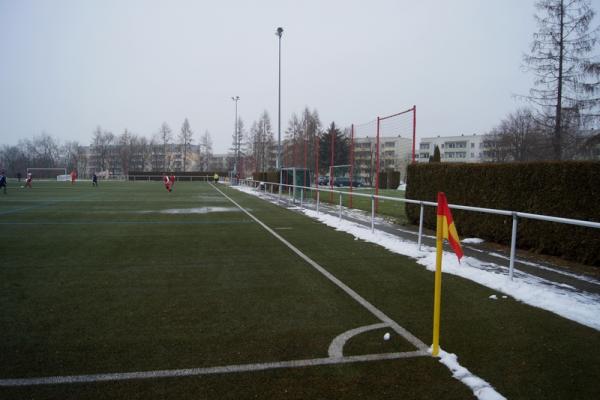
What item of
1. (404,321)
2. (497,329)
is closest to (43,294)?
(404,321)

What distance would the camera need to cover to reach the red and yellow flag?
349 centimetres

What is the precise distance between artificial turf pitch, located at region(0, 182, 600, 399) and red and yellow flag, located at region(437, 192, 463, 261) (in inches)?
37.7

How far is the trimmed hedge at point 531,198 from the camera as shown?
286 inches

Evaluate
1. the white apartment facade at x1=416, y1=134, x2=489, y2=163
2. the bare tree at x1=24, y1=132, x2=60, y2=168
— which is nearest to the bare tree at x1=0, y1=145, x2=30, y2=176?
the bare tree at x1=24, y1=132, x2=60, y2=168

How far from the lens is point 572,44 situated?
71.2ft

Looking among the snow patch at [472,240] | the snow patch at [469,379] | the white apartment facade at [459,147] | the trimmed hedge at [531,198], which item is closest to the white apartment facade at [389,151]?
the trimmed hedge at [531,198]

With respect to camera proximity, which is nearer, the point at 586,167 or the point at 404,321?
the point at 404,321

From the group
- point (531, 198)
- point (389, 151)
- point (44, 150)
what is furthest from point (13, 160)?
point (531, 198)

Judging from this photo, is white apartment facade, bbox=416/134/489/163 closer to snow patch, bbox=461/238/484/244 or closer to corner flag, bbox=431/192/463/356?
snow patch, bbox=461/238/484/244

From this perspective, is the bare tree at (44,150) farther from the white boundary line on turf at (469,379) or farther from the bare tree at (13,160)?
the white boundary line on turf at (469,379)

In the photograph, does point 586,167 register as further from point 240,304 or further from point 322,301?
point 240,304

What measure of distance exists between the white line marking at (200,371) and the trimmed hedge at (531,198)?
5624mm

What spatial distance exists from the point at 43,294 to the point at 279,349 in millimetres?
3442

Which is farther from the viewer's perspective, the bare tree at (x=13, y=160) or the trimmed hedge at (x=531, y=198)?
the bare tree at (x=13, y=160)
